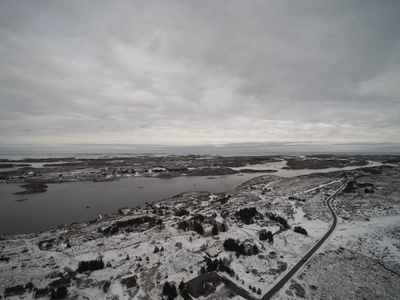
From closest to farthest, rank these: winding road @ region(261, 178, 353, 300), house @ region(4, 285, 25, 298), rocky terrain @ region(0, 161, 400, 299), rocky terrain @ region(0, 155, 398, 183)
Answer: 1. house @ region(4, 285, 25, 298)
2. winding road @ region(261, 178, 353, 300)
3. rocky terrain @ region(0, 161, 400, 299)
4. rocky terrain @ region(0, 155, 398, 183)

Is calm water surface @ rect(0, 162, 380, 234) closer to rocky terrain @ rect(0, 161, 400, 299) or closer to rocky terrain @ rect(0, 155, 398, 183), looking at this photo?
rocky terrain @ rect(0, 161, 400, 299)

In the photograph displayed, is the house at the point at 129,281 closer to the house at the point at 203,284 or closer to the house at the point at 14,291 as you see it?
the house at the point at 203,284

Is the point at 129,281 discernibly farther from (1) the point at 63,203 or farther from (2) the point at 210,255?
(1) the point at 63,203

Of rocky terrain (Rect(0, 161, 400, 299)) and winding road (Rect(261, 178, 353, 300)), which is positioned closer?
winding road (Rect(261, 178, 353, 300))

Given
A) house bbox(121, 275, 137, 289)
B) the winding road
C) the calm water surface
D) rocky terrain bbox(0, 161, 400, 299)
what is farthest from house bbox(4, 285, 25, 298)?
the winding road

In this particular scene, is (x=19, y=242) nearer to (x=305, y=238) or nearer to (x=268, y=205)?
(x=305, y=238)

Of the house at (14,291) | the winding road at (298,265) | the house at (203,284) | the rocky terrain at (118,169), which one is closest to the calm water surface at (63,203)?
the rocky terrain at (118,169)

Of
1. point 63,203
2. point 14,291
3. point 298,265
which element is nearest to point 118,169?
point 63,203
